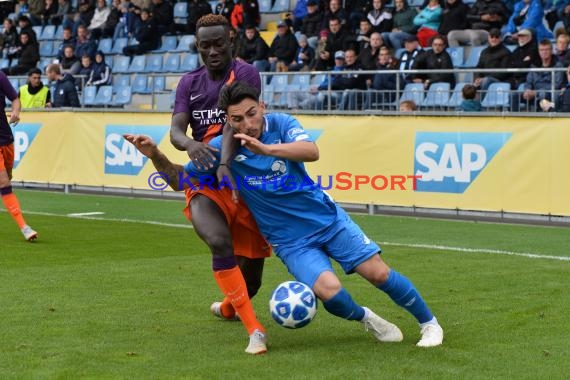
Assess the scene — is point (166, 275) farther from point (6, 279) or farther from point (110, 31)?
point (110, 31)

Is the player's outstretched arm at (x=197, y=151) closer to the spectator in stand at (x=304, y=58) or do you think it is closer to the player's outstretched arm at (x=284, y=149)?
the player's outstretched arm at (x=284, y=149)

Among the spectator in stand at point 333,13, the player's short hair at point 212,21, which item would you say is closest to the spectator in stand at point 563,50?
the spectator in stand at point 333,13

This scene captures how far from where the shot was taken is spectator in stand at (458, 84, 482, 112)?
15141 millimetres

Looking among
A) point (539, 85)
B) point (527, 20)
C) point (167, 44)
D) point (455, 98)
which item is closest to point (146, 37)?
point (167, 44)

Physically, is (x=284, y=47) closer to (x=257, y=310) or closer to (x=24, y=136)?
(x=24, y=136)

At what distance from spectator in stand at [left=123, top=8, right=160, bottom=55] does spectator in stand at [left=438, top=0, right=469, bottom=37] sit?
8713 millimetres

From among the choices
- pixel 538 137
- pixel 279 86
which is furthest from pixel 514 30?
pixel 538 137

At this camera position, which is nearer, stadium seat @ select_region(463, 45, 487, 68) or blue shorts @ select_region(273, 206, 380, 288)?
blue shorts @ select_region(273, 206, 380, 288)

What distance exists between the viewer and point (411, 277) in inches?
391

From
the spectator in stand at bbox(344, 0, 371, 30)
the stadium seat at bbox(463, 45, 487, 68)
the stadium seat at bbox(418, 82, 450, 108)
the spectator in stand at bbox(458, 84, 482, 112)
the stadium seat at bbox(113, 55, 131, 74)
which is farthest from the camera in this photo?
the stadium seat at bbox(113, 55, 131, 74)

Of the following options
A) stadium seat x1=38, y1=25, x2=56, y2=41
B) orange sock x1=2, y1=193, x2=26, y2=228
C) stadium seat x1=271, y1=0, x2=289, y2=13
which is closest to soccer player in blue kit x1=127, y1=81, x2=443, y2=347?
orange sock x1=2, y1=193, x2=26, y2=228

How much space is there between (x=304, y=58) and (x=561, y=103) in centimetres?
730

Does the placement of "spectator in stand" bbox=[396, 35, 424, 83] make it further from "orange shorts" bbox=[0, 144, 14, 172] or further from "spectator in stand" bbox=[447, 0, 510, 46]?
"orange shorts" bbox=[0, 144, 14, 172]

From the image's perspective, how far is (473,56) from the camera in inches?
737
